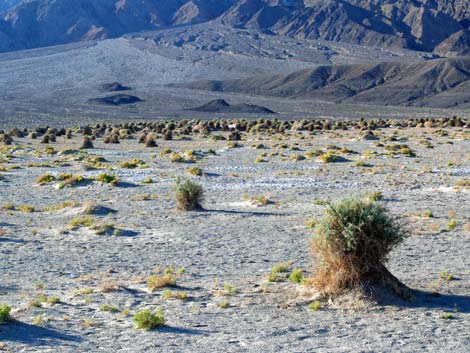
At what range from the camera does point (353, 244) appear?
31.2ft

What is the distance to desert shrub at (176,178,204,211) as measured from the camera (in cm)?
1817

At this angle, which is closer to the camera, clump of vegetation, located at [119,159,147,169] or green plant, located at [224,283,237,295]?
green plant, located at [224,283,237,295]

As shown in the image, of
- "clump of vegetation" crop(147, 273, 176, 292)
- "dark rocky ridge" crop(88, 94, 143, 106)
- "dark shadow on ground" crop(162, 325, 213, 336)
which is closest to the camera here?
"dark shadow on ground" crop(162, 325, 213, 336)

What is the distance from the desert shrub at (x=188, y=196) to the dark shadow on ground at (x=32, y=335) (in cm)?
946

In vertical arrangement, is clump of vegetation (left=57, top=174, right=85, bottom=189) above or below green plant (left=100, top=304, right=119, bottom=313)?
below

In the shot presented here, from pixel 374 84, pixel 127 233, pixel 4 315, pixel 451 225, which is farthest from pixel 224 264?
pixel 374 84

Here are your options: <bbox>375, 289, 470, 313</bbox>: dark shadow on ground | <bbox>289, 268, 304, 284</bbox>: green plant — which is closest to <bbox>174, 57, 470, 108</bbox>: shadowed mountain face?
<bbox>289, 268, 304, 284</bbox>: green plant

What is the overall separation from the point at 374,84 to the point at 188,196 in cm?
12071

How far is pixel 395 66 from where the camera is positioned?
143m

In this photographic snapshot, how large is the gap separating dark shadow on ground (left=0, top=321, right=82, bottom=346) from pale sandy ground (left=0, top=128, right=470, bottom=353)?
0.02 m

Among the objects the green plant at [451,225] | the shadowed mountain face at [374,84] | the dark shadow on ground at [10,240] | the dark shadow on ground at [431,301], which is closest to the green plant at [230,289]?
the dark shadow on ground at [431,301]

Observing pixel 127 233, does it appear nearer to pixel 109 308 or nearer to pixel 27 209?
pixel 27 209

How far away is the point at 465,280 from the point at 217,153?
2538 centimetres

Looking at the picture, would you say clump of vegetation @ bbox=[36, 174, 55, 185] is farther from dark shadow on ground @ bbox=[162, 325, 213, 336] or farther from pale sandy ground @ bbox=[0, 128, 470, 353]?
dark shadow on ground @ bbox=[162, 325, 213, 336]
